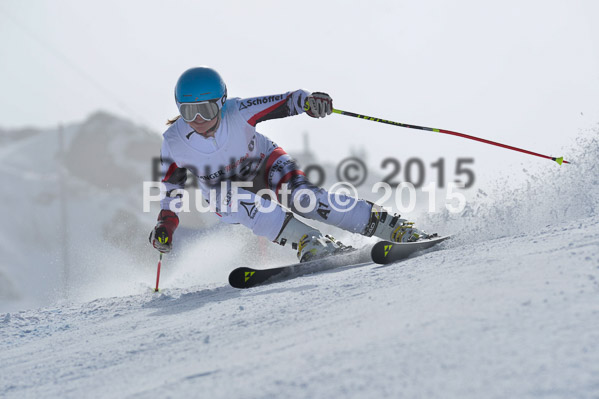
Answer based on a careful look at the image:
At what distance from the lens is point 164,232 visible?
4.49 m

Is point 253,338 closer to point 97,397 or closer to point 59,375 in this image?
point 97,397

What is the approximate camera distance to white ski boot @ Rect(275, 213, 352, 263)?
165 inches

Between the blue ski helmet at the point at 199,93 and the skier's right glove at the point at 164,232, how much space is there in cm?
77

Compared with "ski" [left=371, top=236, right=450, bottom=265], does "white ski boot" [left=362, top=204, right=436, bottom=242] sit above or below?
above

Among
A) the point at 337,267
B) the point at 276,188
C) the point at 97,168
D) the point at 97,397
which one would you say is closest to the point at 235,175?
the point at 276,188

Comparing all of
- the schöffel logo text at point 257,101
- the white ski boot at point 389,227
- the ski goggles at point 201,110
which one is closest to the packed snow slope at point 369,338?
the white ski boot at point 389,227

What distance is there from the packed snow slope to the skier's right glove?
0.86 metres

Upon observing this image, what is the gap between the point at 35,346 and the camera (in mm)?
3076

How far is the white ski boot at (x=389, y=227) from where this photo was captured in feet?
14.0

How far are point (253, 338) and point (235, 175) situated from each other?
8.29 ft

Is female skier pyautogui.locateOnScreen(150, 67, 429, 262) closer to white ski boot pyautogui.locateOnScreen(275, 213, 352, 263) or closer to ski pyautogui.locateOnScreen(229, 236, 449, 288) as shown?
white ski boot pyautogui.locateOnScreen(275, 213, 352, 263)

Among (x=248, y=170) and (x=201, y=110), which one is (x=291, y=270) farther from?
(x=201, y=110)

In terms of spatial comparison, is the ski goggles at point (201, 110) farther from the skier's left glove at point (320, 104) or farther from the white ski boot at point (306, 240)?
the white ski boot at point (306, 240)

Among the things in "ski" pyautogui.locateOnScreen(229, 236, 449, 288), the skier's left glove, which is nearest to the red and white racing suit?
the skier's left glove
